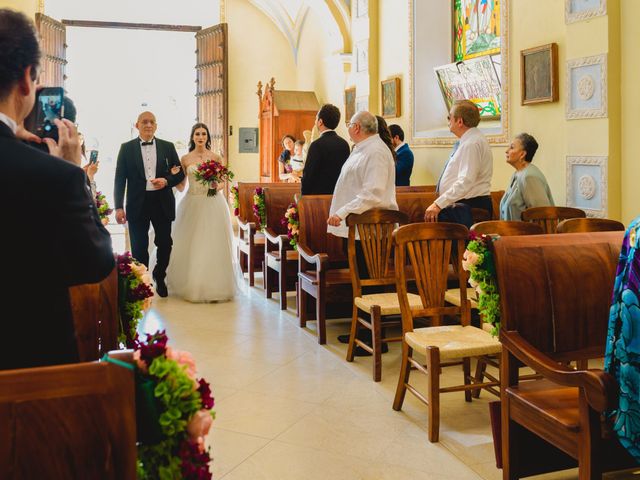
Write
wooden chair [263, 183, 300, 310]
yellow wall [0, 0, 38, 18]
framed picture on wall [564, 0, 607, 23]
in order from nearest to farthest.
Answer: framed picture on wall [564, 0, 607, 23], wooden chair [263, 183, 300, 310], yellow wall [0, 0, 38, 18]

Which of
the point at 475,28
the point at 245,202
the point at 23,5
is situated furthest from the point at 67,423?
the point at 23,5

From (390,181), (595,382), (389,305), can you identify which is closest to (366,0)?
(390,181)

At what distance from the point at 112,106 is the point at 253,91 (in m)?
3.03

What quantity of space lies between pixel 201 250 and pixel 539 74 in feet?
12.3

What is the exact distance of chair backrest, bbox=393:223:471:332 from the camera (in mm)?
4316

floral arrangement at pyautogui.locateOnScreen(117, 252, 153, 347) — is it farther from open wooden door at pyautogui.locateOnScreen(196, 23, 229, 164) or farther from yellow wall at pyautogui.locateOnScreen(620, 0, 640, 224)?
open wooden door at pyautogui.locateOnScreen(196, 23, 229, 164)

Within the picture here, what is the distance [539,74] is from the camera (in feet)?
Result: 23.7

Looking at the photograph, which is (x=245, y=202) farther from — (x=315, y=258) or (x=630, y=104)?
(x=630, y=104)

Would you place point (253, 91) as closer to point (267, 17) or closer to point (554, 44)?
point (267, 17)

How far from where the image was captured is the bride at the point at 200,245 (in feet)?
25.5

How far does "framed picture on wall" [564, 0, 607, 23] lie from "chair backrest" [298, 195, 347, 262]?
247 centimetres

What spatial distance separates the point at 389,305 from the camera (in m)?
4.95

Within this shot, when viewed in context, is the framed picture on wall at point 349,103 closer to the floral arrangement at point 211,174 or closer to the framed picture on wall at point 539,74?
the floral arrangement at point 211,174

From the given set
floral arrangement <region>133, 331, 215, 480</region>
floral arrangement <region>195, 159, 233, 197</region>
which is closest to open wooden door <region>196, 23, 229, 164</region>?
floral arrangement <region>195, 159, 233, 197</region>
